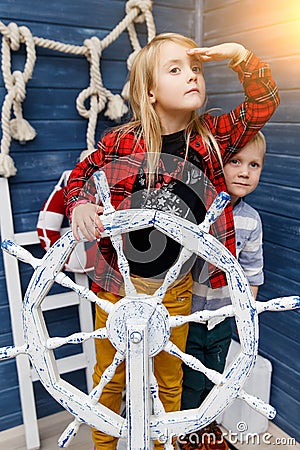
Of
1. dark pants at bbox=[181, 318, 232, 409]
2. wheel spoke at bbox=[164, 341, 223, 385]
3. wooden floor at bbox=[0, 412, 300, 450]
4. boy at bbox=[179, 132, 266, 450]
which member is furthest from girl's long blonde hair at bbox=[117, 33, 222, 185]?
wooden floor at bbox=[0, 412, 300, 450]

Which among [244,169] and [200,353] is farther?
[200,353]

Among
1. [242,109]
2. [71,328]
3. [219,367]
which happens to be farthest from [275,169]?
[71,328]

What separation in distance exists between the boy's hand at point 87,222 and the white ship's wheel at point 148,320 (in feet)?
0.05

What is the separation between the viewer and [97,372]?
1021 mm

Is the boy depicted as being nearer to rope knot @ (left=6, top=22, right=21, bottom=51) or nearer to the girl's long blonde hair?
the girl's long blonde hair

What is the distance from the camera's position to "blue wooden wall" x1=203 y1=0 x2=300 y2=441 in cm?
117

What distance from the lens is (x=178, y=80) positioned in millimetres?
886

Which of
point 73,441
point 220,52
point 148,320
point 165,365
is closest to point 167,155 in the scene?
point 220,52

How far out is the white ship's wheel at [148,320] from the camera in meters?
0.68

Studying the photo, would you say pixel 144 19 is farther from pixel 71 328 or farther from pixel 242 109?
pixel 71 328

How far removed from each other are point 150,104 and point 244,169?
26 centimetres

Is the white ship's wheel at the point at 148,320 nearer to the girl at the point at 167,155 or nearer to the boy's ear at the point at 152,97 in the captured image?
the girl at the point at 167,155

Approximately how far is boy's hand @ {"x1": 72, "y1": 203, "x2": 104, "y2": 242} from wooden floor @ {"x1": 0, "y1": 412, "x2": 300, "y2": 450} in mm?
860

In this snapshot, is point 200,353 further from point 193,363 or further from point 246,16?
point 246,16
